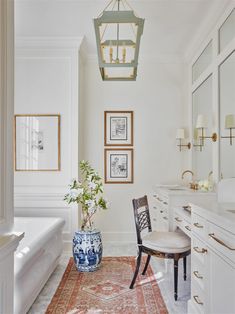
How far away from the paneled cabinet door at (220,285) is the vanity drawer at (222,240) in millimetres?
51

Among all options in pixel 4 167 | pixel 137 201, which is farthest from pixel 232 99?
pixel 4 167

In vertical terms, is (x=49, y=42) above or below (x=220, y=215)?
above

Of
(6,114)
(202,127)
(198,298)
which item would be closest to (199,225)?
(198,298)

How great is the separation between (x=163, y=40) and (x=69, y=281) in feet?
11.1

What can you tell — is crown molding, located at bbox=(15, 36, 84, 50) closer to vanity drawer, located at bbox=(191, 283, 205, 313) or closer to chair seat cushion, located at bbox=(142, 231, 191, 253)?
chair seat cushion, located at bbox=(142, 231, 191, 253)

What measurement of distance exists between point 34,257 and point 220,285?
1489mm

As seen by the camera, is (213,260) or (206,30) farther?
(206,30)

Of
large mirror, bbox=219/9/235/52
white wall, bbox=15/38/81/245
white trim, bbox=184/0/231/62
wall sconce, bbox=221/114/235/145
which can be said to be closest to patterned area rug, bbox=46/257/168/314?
white wall, bbox=15/38/81/245

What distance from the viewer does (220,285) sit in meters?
1.69

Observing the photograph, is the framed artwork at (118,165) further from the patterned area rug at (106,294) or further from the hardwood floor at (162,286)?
the patterned area rug at (106,294)

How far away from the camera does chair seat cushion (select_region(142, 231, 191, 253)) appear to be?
2.70 metres

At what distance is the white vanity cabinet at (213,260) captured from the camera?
1543 millimetres

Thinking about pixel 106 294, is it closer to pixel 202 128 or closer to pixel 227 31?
pixel 202 128

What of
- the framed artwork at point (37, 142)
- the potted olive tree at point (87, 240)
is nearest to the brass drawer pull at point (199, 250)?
the potted olive tree at point (87, 240)
